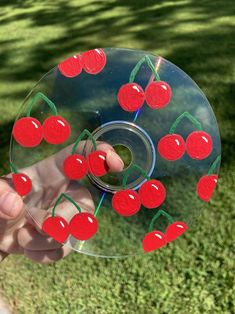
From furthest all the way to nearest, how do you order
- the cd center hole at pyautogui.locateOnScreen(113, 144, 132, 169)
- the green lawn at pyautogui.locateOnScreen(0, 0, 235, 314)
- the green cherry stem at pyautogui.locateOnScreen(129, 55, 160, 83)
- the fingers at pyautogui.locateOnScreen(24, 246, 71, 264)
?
1. the green lawn at pyautogui.locateOnScreen(0, 0, 235, 314)
2. the fingers at pyautogui.locateOnScreen(24, 246, 71, 264)
3. the cd center hole at pyautogui.locateOnScreen(113, 144, 132, 169)
4. the green cherry stem at pyautogui.locateOnScreen(129, 55, 160, 83)

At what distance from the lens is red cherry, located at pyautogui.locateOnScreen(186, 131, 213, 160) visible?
53.7 inches

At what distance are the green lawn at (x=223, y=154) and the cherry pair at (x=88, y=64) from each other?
1147 mm

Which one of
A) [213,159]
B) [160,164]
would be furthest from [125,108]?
[213,159]

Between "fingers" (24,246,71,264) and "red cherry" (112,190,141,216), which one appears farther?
"fingers" (24,246,71,264)

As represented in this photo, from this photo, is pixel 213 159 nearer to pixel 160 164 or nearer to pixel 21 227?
pixel 160 164

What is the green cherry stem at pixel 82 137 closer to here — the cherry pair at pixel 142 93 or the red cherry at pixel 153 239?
the cherry pair at pixel 142 93

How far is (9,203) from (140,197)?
0.41 m

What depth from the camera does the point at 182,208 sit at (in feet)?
4.79

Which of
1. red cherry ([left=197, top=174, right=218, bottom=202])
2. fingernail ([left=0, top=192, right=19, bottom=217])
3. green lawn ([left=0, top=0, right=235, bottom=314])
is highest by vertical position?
fingernail ([left=0, top=192, right=19, bottom=217])

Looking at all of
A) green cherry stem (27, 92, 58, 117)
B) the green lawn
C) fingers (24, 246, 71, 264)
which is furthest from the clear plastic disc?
the green lawn

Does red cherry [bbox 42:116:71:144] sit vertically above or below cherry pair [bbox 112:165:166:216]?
above

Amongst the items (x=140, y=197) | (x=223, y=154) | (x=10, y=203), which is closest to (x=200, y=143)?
(x=140, y=197)

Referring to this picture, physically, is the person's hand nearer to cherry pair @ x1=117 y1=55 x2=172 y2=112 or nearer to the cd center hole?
the cd center hole

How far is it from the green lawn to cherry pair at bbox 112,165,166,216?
0.82m
